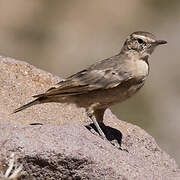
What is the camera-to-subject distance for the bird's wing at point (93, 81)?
9.69 meters

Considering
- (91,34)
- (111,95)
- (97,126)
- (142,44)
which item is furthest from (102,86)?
(91,34)

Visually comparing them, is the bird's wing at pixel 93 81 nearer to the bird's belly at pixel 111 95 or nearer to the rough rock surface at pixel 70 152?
the bird's belly at pixel 111 95

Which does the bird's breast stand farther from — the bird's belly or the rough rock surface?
the rough rock surface

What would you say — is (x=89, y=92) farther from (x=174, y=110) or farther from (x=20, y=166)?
(x=174, y=110)

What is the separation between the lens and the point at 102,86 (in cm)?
973

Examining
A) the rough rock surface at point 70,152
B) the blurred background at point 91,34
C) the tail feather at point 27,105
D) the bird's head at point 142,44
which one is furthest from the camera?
the blurred background at point 91,34

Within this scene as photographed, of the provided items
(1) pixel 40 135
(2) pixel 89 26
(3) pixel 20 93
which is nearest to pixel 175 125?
(2) pixel 89 26

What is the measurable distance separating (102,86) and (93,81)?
0.18 meters

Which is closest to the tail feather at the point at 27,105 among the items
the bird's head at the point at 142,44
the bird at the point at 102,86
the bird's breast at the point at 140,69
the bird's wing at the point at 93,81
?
the bird at the point at 102,86

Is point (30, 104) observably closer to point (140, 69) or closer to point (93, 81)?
point (93, 81)

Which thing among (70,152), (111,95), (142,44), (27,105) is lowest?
(70,152)

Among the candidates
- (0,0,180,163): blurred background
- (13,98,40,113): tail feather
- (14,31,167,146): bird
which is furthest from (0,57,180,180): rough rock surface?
(0,0,180,163): blurred background

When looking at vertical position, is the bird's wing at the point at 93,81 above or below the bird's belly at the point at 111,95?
above

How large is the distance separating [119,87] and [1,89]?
1693 millimetres
